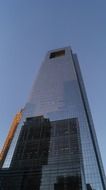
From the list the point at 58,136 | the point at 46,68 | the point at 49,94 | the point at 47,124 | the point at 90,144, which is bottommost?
the point at 90,144

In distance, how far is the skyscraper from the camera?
61625mm

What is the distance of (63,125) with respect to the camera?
83.6 m

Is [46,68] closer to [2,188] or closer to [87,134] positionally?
[87,134]

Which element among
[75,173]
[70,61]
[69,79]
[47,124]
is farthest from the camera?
[70,61]

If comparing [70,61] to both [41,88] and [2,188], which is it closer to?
[41,88]

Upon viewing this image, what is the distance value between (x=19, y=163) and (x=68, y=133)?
1945 cm

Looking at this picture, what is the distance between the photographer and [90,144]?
72750 mm

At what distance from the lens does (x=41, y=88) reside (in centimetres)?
11662

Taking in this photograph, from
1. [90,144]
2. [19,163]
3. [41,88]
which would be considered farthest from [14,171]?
[41,88]

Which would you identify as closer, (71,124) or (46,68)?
(71,124)

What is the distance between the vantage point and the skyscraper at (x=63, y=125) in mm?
61625

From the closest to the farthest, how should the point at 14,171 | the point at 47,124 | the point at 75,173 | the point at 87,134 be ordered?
the point at 75,173
the point at 14,171
the point at 87,134
the point at 47,124

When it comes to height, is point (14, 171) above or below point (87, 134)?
below

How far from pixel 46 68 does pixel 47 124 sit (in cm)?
5720
